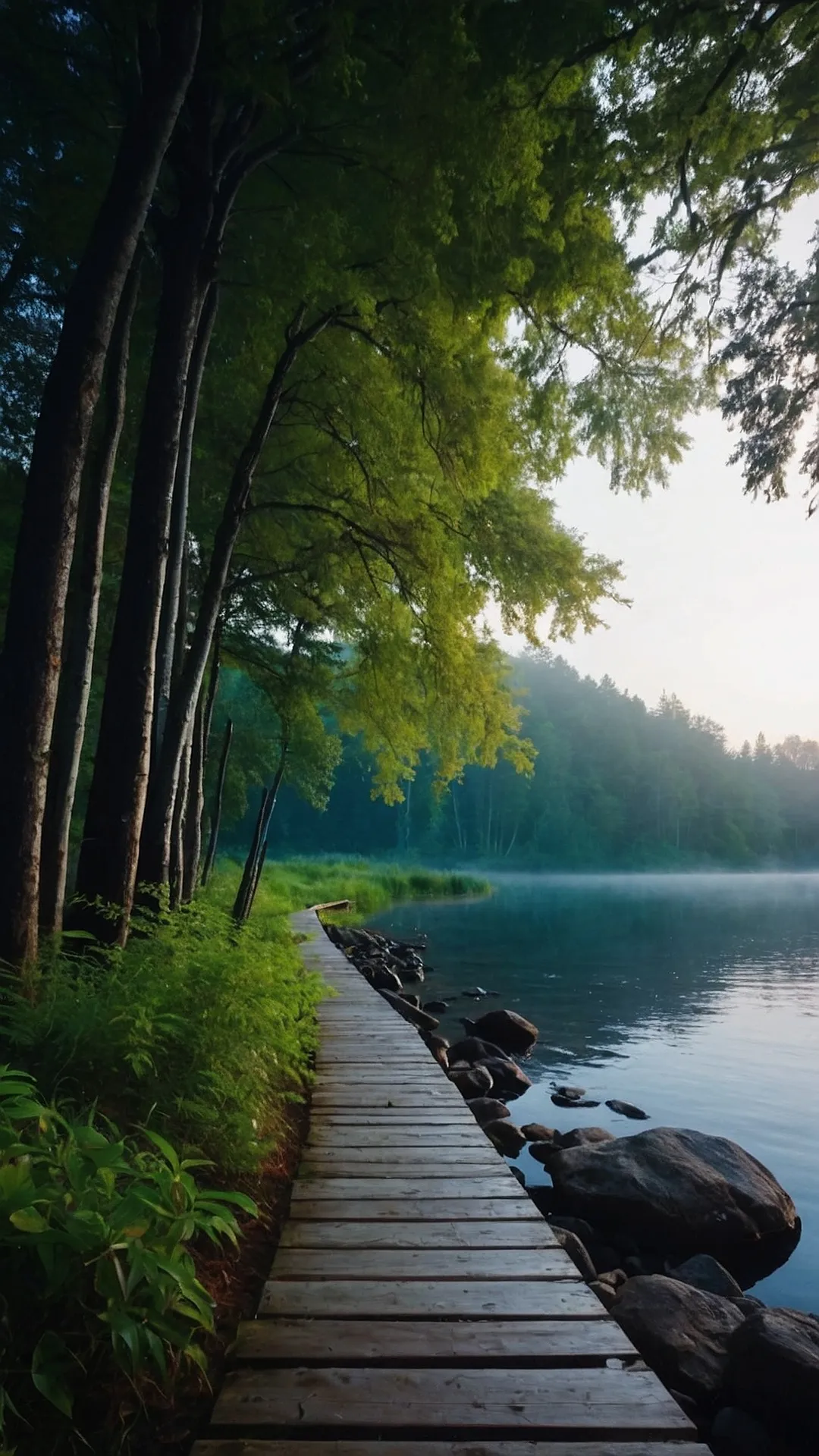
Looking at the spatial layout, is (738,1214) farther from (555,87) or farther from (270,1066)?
(555,87)

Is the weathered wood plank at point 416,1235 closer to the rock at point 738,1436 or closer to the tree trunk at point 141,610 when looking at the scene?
the rock at point 738,1436

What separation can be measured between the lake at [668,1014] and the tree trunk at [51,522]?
16.1ft

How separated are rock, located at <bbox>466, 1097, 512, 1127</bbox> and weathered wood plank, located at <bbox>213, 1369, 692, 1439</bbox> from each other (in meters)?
4.95

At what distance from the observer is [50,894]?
15.9 ft

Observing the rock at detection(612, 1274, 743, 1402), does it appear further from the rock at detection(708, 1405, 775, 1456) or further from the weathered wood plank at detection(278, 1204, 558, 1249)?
the weathered wood plank at detection(278, 1204, 558, 1249)

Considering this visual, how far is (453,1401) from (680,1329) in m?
1.88

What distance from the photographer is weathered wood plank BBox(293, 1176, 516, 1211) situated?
13.5 feet

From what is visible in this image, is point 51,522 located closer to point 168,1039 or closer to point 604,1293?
point 168,1039

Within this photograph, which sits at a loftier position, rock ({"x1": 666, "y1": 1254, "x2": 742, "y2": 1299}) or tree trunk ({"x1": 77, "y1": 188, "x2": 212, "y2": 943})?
tree trunk ({"x1": 77, "y1": 188, "x2": 212, "y2": 943})

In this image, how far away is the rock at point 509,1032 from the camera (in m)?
11.0

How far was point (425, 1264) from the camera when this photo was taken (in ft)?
11.1

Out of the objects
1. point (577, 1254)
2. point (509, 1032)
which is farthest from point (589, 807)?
point (577, 1254)

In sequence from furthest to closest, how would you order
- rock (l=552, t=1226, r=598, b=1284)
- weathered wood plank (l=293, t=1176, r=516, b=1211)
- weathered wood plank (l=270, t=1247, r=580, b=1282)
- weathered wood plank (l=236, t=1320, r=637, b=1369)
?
rock (l=552, t=1226, r=598, b=1284), weathered wood plank (l=293, t=1176, r=516, b=1211), weathered wood plank (l=270, t=1247, r=580, b=1282), weathered wood plank (l=236, t=1320, r=637, b=1369)

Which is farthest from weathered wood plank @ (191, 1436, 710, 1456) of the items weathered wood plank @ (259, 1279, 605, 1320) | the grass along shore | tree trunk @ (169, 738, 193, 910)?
tree trunk @ (169, 738, 193, 910)
